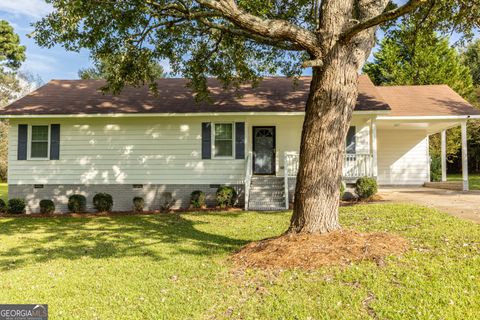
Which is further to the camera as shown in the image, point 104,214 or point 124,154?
point 124,154

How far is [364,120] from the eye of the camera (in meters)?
13.7

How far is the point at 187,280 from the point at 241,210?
7.22 metres

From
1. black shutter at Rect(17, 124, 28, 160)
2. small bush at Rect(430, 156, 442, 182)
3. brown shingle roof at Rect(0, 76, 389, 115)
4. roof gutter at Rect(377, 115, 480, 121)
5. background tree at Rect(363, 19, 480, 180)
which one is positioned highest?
background tree at Rect(363, 19, 480, 180)

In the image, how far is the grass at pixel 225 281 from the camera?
12.8 feet

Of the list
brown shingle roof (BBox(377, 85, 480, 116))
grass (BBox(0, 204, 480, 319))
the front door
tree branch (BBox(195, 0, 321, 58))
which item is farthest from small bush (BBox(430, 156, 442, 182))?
tree branch (BBox(195, 0, 321, 58))

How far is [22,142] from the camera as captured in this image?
1338 cm

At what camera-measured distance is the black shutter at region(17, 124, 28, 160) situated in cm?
1336

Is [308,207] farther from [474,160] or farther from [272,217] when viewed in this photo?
[474,160]

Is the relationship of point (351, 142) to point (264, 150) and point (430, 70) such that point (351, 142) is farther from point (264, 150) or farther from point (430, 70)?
point (430, 70)

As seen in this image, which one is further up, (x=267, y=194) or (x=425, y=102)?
(x=425, y=102)

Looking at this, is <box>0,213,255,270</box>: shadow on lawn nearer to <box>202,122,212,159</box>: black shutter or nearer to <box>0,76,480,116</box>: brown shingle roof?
<box>202,122,212,159</box>: black shutter

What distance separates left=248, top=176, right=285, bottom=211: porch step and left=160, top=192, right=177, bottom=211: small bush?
2952 millimetres

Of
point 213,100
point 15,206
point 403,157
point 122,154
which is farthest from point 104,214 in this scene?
point 403,157

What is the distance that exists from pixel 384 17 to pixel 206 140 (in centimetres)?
935
